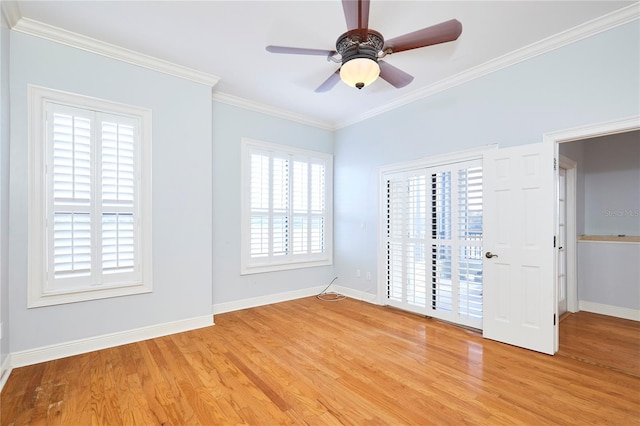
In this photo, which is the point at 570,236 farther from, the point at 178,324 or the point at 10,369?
the point at 10,369

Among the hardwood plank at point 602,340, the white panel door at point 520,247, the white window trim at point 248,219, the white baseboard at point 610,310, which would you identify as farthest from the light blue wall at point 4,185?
the white baseboard at point 610,310

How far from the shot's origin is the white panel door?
2.87 m

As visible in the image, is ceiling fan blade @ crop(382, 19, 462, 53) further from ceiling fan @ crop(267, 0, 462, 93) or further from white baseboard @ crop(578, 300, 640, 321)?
white baseboard @ crop(578, 300, 640, 321)

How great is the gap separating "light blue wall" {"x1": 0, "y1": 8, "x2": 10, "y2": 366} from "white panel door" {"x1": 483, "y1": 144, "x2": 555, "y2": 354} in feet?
14.7

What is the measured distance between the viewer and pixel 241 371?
256cm

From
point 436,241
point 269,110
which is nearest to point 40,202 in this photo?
point 269,110

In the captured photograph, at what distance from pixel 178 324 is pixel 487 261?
357cm

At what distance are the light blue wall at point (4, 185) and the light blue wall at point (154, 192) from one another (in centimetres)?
7

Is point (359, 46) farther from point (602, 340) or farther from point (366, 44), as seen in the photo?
point (602, 340)

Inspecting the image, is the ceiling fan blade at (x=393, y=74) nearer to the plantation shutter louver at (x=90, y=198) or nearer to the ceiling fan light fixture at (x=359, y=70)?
the ceiling fan light fixture at (x=359, y=70)

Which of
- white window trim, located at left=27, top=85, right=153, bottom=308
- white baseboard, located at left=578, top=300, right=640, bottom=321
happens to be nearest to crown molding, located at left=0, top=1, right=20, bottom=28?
white window trim, located at left=27, top=85, right=153, bottom=308

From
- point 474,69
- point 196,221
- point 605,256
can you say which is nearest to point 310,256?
point 196,221

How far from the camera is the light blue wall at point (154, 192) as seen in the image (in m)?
2.65

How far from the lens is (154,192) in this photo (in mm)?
3314
